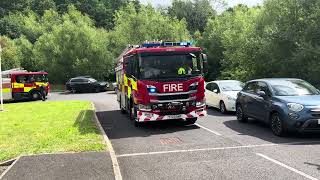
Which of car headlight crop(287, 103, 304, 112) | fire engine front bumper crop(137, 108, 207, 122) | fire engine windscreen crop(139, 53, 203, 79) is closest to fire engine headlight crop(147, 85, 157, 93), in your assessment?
fire engine windscreen crop(139, 53, 203, 79)

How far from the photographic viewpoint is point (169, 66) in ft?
47.0

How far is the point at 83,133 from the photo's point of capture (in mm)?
12859

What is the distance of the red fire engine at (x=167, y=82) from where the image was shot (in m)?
14.0

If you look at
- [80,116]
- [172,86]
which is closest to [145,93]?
[172,86]

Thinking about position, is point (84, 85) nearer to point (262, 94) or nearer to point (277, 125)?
point (262, 94)

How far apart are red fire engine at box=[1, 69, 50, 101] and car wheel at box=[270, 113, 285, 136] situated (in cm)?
2433

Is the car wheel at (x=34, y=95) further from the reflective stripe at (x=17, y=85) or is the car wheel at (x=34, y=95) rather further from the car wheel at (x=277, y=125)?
the car wheel at (x=277, y=125)

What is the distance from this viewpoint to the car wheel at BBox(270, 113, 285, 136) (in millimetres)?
12111

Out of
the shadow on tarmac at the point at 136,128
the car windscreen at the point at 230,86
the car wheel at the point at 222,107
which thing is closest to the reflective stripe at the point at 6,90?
the shadow on tarmac at the point at 136,128

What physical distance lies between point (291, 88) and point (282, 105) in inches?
53.0

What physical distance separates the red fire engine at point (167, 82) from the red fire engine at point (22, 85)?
2071cm

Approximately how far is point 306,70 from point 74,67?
3414 centimetres

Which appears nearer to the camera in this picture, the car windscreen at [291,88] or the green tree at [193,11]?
the car windscreen at [291,88]

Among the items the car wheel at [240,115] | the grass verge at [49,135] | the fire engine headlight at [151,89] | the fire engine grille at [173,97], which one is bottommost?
the grass verge at [49,135]
